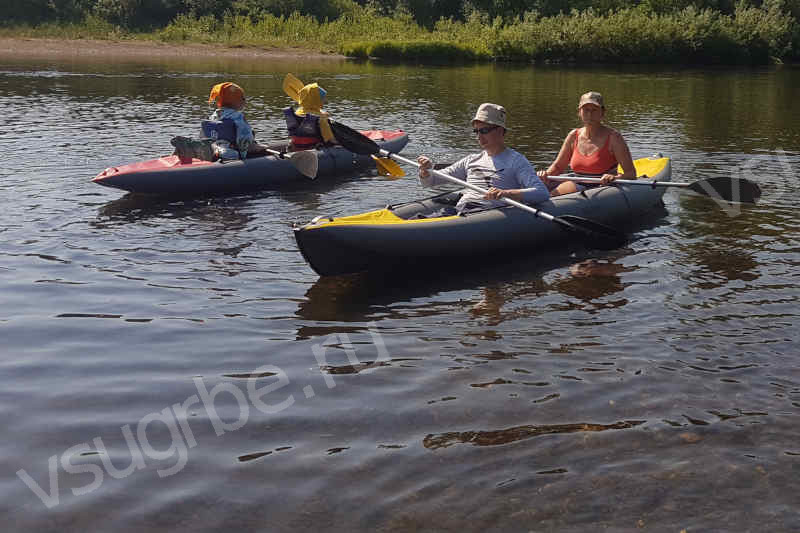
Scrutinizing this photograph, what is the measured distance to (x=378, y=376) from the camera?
4.92 m

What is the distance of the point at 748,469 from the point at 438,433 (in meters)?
1.45

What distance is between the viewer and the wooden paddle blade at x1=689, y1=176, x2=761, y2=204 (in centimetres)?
846

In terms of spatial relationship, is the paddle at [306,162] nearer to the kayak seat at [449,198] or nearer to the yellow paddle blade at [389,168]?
the yellow paddle blade at [389,168]

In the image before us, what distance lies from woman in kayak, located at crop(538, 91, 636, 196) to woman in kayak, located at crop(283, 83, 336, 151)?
356cm

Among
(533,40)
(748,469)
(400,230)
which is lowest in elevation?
(748,469)

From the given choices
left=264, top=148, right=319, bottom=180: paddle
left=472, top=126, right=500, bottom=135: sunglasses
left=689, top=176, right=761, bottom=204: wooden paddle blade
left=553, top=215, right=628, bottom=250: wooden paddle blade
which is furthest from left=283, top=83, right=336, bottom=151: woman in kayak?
left=689, top=176, right=761, bottom=204: wooden paddle blade

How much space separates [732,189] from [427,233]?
12.1 ft

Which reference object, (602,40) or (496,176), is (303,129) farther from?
(602,40)

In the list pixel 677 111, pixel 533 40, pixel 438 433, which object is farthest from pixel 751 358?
pixel 533 40

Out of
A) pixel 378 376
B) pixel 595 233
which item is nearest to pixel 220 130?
pixel 595 233

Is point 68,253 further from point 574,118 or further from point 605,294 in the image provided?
point 574,118

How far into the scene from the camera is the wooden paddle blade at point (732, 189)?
8.46m

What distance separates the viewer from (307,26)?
128ft

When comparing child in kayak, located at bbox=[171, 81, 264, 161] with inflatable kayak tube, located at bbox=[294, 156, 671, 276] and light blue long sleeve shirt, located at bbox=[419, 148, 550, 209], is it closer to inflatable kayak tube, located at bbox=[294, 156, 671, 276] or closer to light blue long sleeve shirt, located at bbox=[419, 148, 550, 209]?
inflatable kayak tube, located at bbox=[294, 156, 671, 276]
